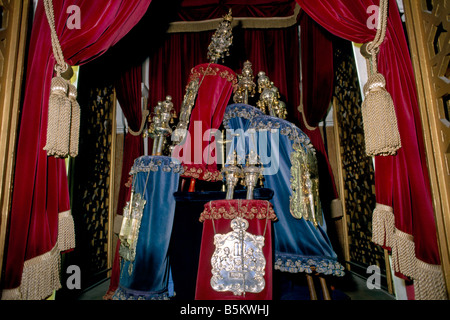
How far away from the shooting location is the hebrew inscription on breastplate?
138cm

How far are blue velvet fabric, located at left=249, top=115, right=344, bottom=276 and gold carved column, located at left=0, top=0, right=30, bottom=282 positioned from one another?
4.83ft

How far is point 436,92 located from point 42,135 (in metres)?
2.09

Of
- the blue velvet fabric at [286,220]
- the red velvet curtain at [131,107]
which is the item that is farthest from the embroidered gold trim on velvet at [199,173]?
the red velvet curtain at [131,107]

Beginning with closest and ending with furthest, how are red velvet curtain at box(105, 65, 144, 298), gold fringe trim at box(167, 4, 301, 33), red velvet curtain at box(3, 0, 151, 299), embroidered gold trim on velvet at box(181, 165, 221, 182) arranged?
red velvet curtain at box(3, 0, 151, 299)
embroidered gold trim on velvet at box(181, 165, 221, 182)
red velvet curtain at box(105, 65, 144, 298)
gold fringe trim at box(167, 4, 301, 33)

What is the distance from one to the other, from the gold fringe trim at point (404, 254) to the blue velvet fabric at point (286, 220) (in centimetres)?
36

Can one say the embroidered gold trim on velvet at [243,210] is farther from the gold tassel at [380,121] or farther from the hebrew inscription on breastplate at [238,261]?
the gold tassel at [380,121]

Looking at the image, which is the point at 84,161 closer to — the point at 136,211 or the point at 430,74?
the point at 136,211

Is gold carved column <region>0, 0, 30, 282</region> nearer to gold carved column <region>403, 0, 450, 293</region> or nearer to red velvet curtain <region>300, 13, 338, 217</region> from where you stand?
gold carved column <region>403, 0, 450, 293</region>

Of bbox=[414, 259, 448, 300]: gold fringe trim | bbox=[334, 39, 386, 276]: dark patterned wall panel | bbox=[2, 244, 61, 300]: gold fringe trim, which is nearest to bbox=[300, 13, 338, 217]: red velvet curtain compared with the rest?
bbox=[334, 39, 386, 276]: dark patterned wall panel

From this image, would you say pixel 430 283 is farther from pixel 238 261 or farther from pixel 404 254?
pixel 238 261

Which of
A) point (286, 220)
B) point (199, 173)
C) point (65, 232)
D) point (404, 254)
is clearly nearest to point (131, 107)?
point (199, 173)

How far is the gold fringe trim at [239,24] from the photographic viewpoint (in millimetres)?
3590

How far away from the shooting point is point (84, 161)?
9.40 ft

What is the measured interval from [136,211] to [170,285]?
681 mm
